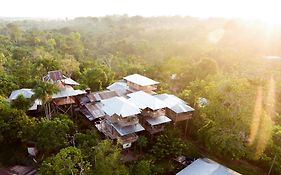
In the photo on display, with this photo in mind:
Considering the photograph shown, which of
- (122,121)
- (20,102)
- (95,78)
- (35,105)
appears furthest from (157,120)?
(20,102)

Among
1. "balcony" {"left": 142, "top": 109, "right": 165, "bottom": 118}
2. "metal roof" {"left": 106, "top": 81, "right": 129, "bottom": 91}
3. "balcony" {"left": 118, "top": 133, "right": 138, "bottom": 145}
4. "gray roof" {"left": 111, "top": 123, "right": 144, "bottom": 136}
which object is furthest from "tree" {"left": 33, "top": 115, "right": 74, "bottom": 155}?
"metal roof" {"left": 106, "top": 81, "right": 129, "bottom": 91}

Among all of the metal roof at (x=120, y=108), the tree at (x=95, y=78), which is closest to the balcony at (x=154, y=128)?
the metal roof at (x=120, y=108)

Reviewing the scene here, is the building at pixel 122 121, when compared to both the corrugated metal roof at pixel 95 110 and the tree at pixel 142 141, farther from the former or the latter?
the corrugated metal roof at pixel 95 110

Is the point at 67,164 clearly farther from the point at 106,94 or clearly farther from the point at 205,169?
the point at 106,94

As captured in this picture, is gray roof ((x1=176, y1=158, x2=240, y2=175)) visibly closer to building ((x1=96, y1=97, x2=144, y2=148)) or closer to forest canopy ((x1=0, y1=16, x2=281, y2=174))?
forest canopy ((x1=0, y1=16, x2=281, y2=174))

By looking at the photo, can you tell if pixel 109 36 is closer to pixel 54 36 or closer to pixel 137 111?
pixel 54 36
